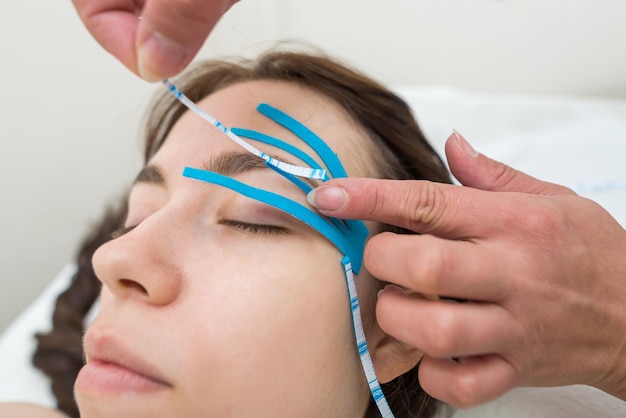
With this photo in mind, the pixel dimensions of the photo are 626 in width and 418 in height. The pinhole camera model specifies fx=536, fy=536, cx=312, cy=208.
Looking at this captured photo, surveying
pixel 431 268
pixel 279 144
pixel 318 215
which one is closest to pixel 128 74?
pixel 279 144

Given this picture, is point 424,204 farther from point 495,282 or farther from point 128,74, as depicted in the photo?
point 128,74

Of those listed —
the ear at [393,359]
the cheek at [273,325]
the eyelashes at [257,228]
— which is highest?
the eyelashes at [257,228]

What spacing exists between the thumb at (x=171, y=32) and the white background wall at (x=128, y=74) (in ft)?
3.21

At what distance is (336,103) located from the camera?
105cm

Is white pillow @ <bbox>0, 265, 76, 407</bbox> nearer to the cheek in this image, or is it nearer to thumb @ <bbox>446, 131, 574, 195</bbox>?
the cheek

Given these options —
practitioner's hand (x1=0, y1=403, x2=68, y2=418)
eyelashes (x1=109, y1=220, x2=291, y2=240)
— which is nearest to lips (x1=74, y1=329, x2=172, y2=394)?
eyelashes (x1=109, y1=220, x2=291, y2=240)

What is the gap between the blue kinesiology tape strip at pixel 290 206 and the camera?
2.66 ft

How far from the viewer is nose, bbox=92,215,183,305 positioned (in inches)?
29.4

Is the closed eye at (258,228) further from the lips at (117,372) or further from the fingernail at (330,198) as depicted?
the lips at (117,372)

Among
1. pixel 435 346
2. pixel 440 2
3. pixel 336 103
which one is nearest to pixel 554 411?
pixel 435 346

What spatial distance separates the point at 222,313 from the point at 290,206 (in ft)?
0.62

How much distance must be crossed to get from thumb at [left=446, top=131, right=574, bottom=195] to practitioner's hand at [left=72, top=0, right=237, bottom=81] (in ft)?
1.48

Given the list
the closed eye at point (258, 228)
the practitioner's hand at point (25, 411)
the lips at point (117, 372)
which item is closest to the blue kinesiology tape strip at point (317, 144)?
the closed eye at point (258, 228)

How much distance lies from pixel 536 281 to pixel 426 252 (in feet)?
0.49
